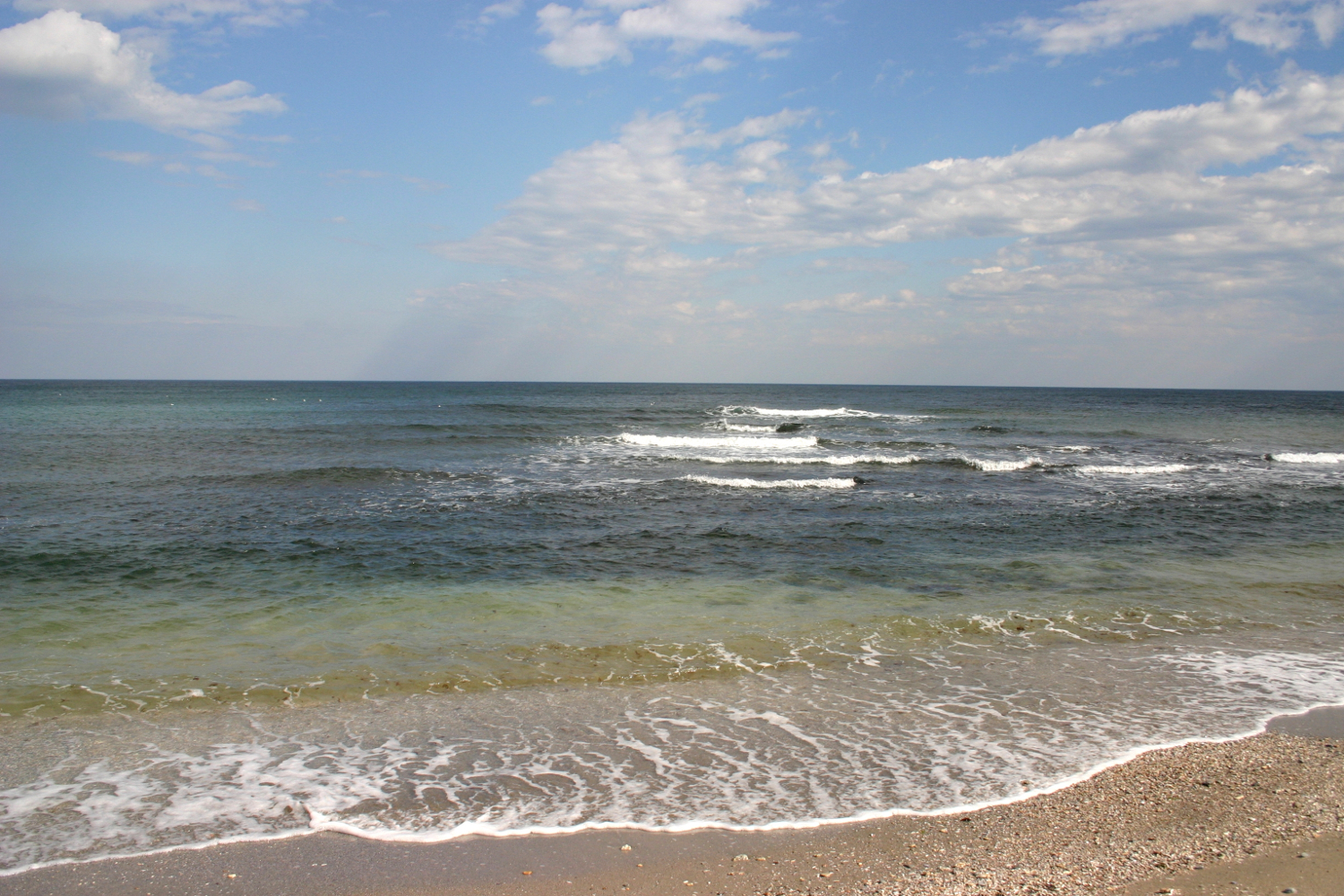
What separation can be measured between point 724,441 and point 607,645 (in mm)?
27098

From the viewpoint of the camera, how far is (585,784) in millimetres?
5422

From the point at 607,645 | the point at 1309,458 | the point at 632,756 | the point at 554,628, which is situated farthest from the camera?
the point at 1309,458

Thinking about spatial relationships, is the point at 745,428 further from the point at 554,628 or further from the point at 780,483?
the point at 554,628

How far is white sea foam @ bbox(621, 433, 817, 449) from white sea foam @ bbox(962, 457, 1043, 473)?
823cm

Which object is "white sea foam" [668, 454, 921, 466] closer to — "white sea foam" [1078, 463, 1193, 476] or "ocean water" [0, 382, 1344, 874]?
"ocean water" [0, 382, 1344, 874]

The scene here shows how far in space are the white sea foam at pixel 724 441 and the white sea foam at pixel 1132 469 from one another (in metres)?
11.2

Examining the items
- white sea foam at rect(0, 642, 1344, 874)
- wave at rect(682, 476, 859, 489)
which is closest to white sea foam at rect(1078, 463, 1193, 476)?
wave at rect(682, 476, 859, 489)

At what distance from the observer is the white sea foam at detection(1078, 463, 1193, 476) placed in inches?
970

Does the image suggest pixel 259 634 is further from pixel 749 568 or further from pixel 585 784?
pixel 749 568

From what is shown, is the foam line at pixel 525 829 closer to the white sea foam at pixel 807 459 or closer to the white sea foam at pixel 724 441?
the white sea foam at pixel 807 459

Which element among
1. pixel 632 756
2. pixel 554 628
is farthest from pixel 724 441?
pixel 632 756

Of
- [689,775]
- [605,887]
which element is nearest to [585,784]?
[689,775]

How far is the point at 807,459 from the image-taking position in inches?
1090

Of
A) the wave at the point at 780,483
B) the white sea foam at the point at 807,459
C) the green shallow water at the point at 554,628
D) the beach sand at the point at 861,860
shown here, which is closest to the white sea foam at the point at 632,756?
the beach sand at the point at 861,860
